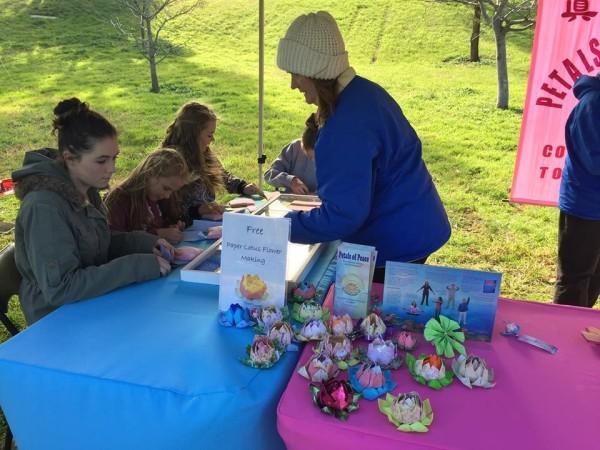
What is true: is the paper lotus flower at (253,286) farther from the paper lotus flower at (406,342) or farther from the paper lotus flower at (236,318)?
the paper lotus flower at (406,342)

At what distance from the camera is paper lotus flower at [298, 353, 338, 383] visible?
1.04 m

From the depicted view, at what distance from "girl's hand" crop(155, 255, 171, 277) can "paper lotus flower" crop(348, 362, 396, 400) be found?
0.75 metres

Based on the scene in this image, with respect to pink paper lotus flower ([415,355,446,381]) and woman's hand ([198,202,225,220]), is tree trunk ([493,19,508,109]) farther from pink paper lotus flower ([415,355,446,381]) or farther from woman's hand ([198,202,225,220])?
pink paper lotus flower ([415,355,446,381])

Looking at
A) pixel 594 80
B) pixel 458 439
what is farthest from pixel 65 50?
pixel 458 439

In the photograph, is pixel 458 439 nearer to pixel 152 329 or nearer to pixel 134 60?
pixel 152 329

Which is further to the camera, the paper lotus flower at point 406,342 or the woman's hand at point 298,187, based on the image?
the woman's hand at point 298,187

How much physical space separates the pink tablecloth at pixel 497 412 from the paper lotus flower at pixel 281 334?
6cm

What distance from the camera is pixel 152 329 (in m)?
1.27

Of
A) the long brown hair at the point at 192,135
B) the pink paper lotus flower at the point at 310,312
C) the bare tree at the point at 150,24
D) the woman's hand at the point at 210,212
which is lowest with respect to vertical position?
the woman's hand at the point at 210,212

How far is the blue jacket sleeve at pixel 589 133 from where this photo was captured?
1.84 meters

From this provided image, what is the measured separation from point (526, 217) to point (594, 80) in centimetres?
267

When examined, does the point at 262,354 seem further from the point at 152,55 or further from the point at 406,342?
the point at 152,55

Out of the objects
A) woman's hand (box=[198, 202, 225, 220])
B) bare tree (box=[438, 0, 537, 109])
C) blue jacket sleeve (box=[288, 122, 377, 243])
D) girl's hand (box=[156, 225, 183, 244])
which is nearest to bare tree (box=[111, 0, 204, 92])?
bare tree (box=[438, 0, 537, 109])

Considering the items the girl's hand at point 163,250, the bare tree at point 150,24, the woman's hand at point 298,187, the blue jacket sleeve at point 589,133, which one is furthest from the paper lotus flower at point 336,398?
the bare tree at point 150,24
